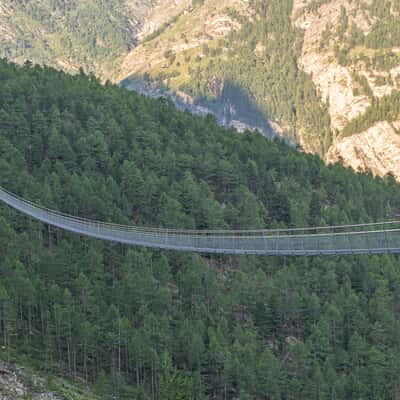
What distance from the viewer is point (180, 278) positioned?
255ft

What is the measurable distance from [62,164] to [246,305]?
2506 cm

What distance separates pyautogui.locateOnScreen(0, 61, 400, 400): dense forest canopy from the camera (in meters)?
65.8

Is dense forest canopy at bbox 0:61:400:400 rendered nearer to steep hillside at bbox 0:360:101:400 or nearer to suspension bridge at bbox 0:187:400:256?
steep hillside at bbox 0:360:101:400

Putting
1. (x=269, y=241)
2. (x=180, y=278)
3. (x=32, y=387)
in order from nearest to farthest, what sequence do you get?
1. (x=269, y=241)
2. (x=32, y=387)
3. (x=180, y=278)

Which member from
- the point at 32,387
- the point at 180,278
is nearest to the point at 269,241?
the point at 32,387

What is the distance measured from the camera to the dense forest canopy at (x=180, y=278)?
6581 cm

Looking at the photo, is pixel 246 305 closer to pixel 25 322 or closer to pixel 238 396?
pixel 238 396

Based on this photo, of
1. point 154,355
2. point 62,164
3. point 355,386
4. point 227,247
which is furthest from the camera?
point 62,164

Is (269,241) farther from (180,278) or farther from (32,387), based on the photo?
(180,278)

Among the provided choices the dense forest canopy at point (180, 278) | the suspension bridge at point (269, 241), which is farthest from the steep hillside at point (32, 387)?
the suspension bridge at point (269, 241)

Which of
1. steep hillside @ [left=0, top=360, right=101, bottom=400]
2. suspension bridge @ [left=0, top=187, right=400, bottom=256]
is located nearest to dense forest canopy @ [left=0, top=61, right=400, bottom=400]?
steep hillside @ [left=0, top=360, right=101, bottom=400]

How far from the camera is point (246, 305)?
79.1 meters

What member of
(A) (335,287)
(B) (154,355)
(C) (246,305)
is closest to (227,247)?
(B) (154,355)

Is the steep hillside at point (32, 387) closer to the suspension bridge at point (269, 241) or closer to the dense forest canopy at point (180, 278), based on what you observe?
the dense forest canopy at point (180, 278)
